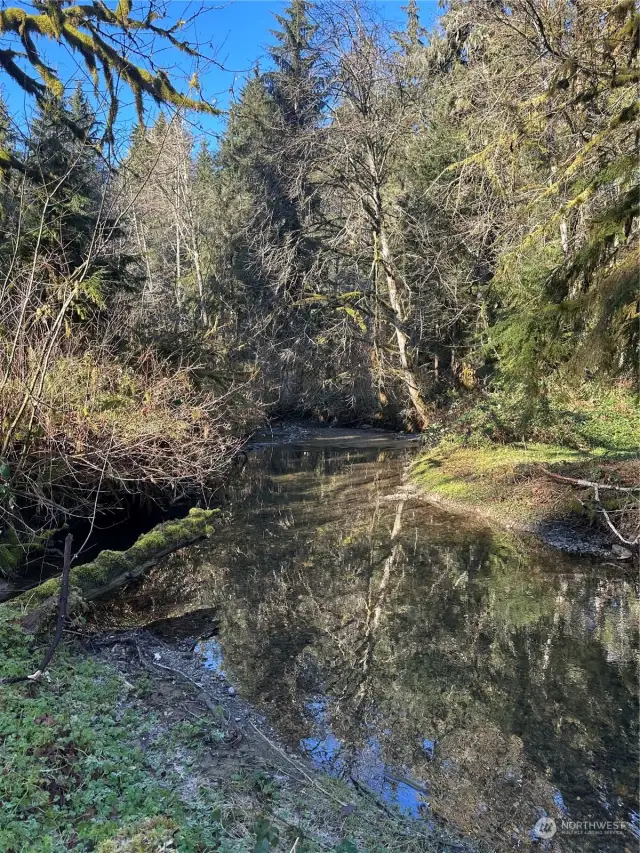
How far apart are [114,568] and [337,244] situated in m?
13.7

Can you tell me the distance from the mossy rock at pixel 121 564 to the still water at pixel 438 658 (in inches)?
12.2

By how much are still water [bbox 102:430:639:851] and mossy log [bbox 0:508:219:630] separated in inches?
12.6

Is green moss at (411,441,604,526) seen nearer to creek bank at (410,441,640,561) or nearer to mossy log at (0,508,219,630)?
creek bank at (410,441,640,561)

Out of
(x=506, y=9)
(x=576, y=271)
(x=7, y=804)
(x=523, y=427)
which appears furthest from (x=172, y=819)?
(x=506, y=9)

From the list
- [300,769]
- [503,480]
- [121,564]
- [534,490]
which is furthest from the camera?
[503,480]

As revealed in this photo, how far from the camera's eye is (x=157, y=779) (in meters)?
3.63

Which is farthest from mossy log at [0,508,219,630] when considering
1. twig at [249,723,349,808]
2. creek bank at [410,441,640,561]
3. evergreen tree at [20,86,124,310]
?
creek bank at [410,441,640,561]

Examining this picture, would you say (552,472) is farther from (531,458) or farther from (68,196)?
(68,196)

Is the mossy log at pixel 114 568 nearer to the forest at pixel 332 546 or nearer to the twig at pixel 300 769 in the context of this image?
the forest at pixel 332 546

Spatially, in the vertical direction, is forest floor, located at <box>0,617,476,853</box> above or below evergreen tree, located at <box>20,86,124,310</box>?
below

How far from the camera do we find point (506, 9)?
10.5 meters

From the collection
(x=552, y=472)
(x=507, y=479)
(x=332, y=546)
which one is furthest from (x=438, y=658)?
(x=507, y=479)

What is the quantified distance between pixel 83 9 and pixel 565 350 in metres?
6.14

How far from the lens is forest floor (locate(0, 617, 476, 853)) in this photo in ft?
9.64
